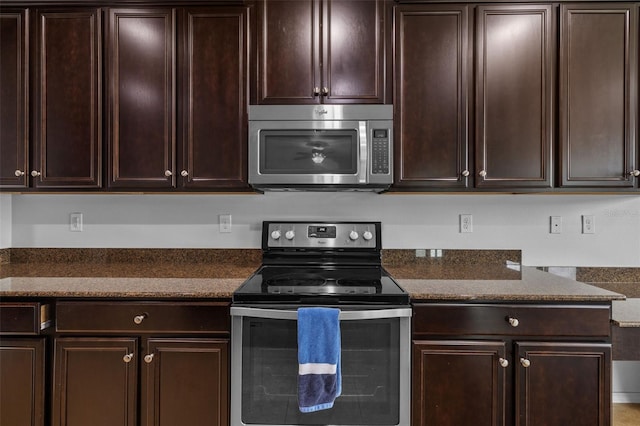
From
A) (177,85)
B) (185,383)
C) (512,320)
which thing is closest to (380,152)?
(512,320)

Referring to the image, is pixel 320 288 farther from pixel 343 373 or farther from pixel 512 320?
pixel 512 320

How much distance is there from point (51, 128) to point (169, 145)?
0.61 meters

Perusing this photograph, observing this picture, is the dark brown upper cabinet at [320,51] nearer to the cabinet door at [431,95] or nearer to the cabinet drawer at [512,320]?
the cabinet door at [431,95]

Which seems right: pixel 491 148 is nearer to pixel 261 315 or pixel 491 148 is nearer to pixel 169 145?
pixel 261 315

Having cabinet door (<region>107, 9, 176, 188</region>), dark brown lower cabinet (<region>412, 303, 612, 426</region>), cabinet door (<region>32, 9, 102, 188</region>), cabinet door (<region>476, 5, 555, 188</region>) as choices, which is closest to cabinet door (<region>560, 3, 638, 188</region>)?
cabinet door (<region>476, 5, 555, 188</region>)

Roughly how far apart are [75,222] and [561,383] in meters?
2.65

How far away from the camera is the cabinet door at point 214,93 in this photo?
1887 millimetres

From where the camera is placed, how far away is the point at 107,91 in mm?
1895

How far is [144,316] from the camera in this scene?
4.97 feet

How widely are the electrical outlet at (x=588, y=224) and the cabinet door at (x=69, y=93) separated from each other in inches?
107

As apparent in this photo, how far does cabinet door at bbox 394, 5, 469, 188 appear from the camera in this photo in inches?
73.7

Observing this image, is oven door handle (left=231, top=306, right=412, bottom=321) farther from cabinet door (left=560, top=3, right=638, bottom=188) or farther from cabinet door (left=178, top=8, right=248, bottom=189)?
cabinet door (left=560, top=3, right=638, bottom=188)

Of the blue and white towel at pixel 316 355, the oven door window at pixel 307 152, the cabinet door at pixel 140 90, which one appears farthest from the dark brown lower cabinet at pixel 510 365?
the cabinet door at pixel 140 90

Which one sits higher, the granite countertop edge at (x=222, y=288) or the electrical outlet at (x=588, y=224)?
the electrical outlet at (x=588, y=224)
